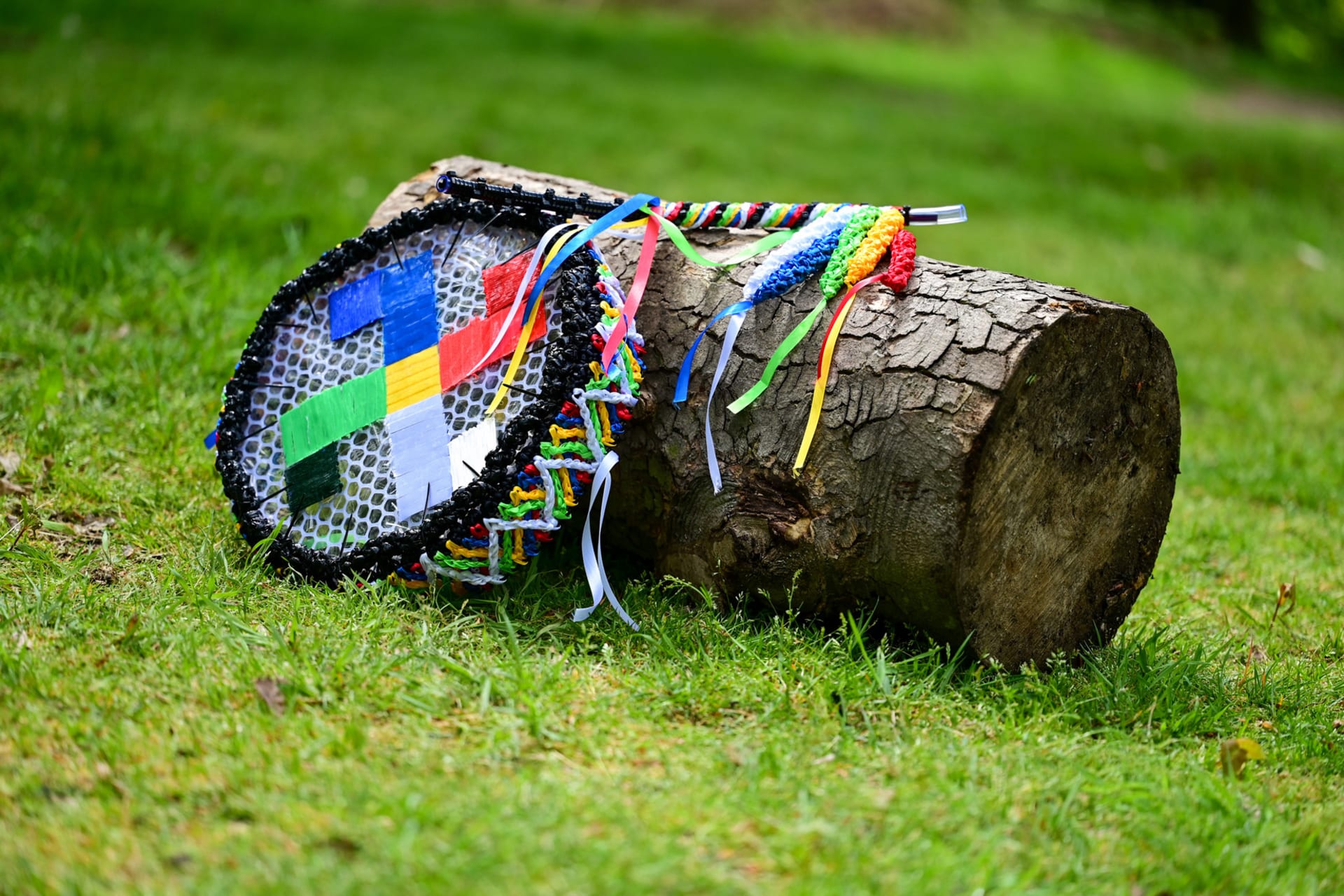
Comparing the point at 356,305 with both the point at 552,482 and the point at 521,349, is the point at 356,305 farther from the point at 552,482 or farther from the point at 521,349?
the point at 552,482

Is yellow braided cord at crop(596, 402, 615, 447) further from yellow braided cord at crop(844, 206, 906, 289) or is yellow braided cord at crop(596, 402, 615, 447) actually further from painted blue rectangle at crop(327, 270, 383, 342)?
painted blue rectangle at crop(327, 270, 383, 342)

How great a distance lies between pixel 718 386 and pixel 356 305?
0.99 metres

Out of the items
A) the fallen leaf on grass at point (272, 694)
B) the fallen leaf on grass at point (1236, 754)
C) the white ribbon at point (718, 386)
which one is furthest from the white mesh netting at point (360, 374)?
the fallen leaf on grass at point (1236, 754)

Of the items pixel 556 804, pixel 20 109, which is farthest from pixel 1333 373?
pixel 20 109

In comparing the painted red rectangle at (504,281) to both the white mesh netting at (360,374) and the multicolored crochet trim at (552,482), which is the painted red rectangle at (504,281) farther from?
the multicolored crochet trim at (552,482)

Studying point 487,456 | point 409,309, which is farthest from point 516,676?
point 409,309

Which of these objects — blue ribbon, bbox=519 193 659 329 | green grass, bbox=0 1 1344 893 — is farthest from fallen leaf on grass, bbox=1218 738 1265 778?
blue ribbon, bbox=519 193 659 329

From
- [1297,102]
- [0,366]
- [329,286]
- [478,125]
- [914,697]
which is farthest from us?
[1297,102]

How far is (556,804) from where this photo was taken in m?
1.91

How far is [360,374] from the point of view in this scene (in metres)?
2.89

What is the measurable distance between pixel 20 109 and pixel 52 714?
4.63m

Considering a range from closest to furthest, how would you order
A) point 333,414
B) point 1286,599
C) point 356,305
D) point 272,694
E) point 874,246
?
1. point 272,694
2. point 874,246
3. point 333,414
4. point 356,305
5. point 1286,599

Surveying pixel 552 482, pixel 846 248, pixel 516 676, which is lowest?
pixel 516 676

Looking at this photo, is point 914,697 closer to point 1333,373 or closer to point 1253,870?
→ point 1253,870
